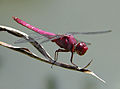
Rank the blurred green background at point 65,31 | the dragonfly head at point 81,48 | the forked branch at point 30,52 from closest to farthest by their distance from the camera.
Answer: the forked branch at point 30,52 → the dragonfly head at point 81,48 → the blurred green background at point 65,31

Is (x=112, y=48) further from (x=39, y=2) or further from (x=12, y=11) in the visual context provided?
(x=12, y=11)

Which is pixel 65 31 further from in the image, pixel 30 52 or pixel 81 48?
pixel 30 52

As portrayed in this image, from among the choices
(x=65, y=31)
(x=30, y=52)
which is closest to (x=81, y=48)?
(x=30, y=52)

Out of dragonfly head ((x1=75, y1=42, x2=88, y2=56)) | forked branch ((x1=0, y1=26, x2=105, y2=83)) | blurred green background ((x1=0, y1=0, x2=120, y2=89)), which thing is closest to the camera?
forked branch ((x1=0, y1=26, x2=105, y2=83))

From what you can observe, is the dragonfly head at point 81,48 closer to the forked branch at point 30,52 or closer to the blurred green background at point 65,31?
the forked branch at point 30,52

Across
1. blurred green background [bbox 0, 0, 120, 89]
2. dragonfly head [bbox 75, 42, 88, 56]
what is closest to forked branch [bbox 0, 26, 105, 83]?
dragonfly head [bbox 75, 42, 88, 56]

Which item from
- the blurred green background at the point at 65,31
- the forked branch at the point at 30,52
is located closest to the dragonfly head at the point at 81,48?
the forked branch at the point at 30,52

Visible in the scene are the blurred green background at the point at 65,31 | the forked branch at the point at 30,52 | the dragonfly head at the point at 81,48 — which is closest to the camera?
the forked branch at the point at 30,52

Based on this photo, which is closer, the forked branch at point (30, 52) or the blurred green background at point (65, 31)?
the forked branch at point (30, 52)

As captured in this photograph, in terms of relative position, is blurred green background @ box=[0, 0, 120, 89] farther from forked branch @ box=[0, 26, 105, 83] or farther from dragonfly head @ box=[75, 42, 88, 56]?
forked branch @ box=[0, 26, 105, 83]
